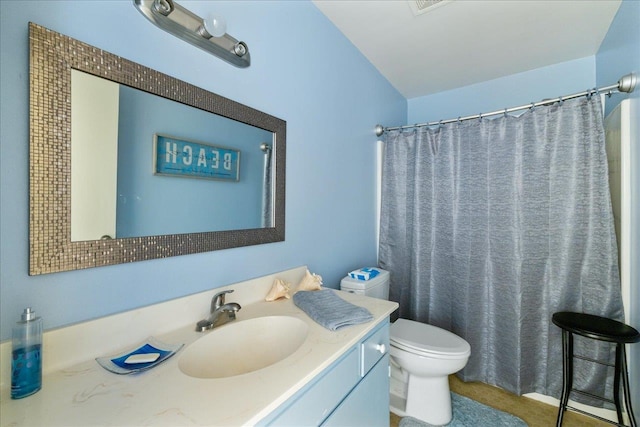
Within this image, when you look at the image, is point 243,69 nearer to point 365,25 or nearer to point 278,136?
point 278,136

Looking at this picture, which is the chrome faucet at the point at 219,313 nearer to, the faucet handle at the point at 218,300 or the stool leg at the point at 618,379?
the faucet handle at the point at 218,300

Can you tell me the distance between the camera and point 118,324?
0.77 meters

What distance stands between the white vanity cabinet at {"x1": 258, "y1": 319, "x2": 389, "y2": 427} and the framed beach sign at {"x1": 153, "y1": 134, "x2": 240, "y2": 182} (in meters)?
0.80

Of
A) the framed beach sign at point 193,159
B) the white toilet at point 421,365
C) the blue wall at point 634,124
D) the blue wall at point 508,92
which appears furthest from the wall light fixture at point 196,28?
the blue wall at point 508,92

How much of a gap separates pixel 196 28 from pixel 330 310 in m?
1.16

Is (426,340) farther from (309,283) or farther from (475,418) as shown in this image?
(309,283)

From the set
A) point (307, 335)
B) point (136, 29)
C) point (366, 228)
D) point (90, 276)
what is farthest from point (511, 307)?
point (136, 29)

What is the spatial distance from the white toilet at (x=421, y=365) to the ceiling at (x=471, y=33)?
1.62 metres

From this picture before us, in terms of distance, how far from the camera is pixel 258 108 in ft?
3.98

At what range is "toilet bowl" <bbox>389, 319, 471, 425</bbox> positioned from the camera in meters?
1.40

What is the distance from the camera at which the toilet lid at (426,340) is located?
1406 mm

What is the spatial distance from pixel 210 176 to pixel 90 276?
49 centimetres

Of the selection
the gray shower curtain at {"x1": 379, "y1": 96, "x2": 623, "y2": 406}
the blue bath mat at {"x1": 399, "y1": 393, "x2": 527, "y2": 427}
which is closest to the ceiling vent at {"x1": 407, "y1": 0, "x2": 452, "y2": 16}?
the gray shower curtain at {"x1": 379, "y1": 96, "x2": 623, "y2": 406}

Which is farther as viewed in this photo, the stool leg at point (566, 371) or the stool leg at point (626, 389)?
the stool leg at point (566, 371)
